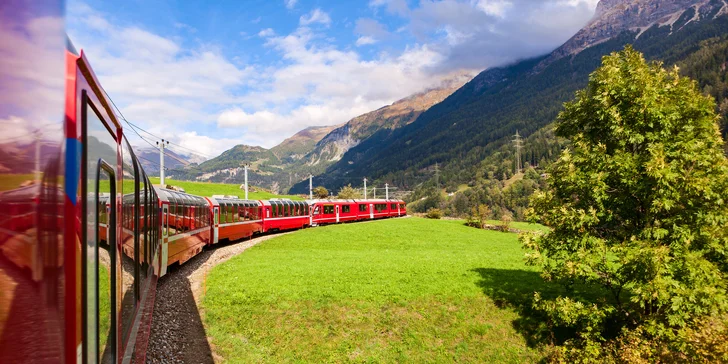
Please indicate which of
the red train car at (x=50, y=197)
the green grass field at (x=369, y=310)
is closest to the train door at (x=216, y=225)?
the green grass field at (x=369, y=310)

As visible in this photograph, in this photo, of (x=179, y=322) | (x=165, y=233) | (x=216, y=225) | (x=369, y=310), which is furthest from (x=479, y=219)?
(x=179, y=322)

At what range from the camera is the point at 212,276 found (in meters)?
20.0

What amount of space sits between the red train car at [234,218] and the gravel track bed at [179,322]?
607cm

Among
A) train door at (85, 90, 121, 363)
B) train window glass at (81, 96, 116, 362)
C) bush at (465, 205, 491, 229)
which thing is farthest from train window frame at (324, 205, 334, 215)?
train window glass at (81, 96, 116, 362)

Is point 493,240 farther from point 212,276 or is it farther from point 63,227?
point 63,227

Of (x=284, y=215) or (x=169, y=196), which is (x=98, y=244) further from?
(x=284, y=215)

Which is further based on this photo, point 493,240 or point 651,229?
point 493,240

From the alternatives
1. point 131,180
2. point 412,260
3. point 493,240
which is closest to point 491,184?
point 493,240

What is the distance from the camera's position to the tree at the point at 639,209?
11.5 metres

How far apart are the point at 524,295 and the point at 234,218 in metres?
21.2

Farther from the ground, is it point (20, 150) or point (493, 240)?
point (20, 150)

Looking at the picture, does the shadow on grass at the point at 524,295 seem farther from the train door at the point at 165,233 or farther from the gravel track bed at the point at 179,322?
the train door at the point at 165,233

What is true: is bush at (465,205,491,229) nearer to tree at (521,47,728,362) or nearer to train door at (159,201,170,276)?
tree at (521,47,728,362)

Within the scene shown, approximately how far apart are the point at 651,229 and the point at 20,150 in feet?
49.7
